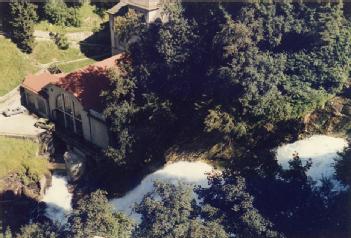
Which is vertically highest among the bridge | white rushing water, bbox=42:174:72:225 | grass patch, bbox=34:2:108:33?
grass patch, bbox=34:2:108:33

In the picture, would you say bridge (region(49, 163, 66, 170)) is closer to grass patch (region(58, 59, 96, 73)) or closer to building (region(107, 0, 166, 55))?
grass patch (region(58, 59, 96, 73))

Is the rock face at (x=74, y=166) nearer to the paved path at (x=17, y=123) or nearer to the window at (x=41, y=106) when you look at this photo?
the paved path at (x=17, y=123)

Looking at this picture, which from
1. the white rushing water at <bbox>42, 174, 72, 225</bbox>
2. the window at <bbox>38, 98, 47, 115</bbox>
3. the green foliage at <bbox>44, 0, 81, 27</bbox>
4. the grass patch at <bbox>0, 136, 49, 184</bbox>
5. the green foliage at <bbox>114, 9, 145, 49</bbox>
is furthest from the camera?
the green foliage at <bbox>44, 0, 81, 27</bbox>

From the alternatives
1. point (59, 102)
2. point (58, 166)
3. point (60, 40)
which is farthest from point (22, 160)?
point (60, 40)

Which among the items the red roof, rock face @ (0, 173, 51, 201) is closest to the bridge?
rock face @ (0, 173, 51, 201)

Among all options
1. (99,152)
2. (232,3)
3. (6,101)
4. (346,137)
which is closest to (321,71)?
(346,137)

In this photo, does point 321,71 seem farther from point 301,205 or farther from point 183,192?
point 183,192
